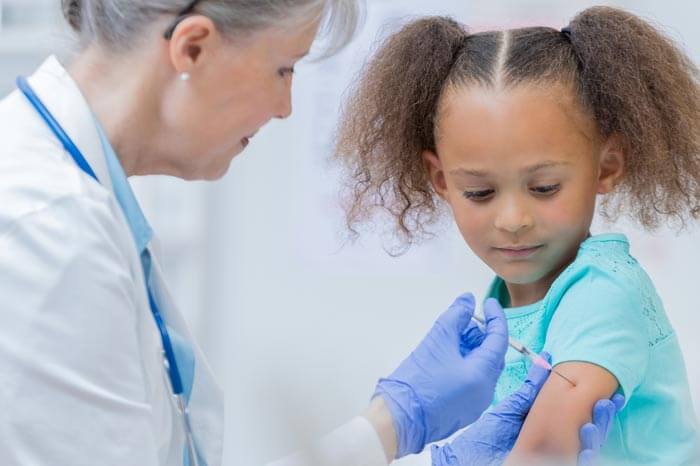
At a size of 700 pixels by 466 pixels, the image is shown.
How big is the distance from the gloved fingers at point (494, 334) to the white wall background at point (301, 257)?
88cm

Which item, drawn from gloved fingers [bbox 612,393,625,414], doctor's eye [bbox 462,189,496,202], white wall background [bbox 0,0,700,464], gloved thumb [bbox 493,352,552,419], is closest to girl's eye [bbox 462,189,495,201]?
doctor's eye [bbox 462,189,496,202]

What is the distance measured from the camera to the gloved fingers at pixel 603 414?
140 cm

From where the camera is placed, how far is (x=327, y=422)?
4.33ft

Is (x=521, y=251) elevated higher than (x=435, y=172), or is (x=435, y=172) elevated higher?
(x=435, y=172)

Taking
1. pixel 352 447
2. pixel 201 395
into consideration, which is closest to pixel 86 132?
pixel 201 395

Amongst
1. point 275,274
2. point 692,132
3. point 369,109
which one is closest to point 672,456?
point 692,132

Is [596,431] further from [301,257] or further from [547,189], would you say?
[301,257]

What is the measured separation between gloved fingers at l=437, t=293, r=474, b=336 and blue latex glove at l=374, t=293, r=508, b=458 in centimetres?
2

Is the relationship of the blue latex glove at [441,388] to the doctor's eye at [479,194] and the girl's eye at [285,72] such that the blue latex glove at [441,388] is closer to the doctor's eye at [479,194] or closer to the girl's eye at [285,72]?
the doctor's eye at [479,194]

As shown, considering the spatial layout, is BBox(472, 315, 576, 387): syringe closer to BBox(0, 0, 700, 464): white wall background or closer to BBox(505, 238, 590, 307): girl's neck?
BBox(505, 238, 590, 307): girl's neck

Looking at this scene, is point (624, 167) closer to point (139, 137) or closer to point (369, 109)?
point (369, 109)

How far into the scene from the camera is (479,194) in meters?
1.60

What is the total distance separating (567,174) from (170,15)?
624 millimetres

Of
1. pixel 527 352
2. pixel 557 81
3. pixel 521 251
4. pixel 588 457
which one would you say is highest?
pixel 557 81
